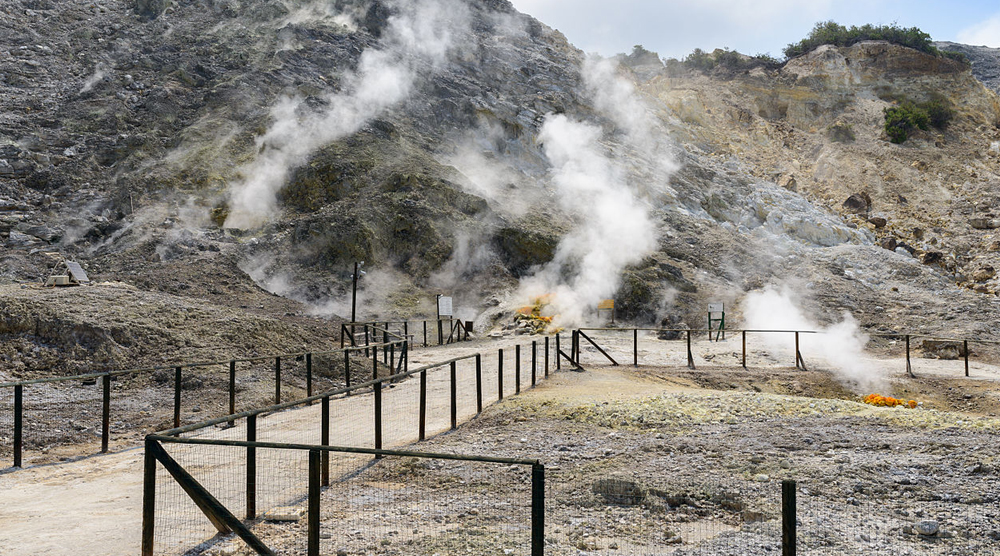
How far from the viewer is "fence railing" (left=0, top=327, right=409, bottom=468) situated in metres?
8.85

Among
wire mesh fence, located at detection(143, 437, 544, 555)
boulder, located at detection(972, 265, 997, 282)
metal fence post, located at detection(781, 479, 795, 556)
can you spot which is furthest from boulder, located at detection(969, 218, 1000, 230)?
metal fence post, located at detection(781, 479, 795, 556)

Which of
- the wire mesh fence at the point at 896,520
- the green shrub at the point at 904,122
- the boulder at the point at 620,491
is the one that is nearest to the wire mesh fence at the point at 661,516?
the boulder at the point at 620,491

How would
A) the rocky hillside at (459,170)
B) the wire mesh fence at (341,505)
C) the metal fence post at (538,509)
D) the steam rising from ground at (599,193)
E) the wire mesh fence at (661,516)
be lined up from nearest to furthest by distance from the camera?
1. the metal fence post at (538,509)
2. the wire mesh fence at (341,505)
3. the wire mesh fence at (661,516)
4. the rocky hillside at (459,170)
5. the steam rising from ground at (599,193)

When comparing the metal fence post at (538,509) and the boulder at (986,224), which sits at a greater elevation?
the boulder at (986,224)

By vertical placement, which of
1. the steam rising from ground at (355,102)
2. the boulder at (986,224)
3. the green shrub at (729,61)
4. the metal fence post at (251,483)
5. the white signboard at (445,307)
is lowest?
the metal fence post at (251,483)

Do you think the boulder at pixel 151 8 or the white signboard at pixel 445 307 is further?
the boulder at pixel 151 8

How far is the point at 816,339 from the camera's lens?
24.3 m

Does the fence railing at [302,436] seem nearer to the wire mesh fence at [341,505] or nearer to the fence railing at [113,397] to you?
the wire mesh fence at [341,505]

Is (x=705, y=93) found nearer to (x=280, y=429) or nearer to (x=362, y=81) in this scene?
(x=362, y=81)

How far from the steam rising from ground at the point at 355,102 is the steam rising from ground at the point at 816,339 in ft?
84.7

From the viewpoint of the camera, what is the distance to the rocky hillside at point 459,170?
3375 cm

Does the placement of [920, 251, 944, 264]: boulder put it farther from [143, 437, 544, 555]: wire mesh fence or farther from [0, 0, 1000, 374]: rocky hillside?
[143, 437, 544, 555]: wire mesh fence

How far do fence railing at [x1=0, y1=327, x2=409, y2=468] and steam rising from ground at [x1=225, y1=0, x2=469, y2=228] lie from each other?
25436mm

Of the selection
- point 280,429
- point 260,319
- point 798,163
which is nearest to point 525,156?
point 798,163
